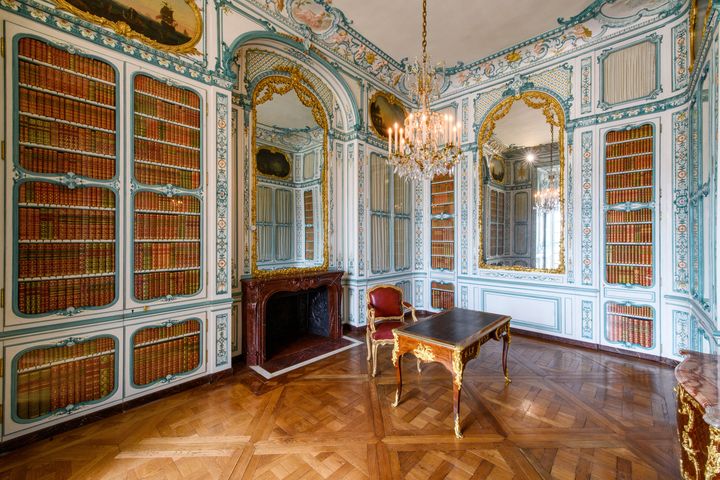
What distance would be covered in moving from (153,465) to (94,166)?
2.40 metres

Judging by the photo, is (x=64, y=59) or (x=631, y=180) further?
(x=631, y=180)

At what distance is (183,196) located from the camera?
3154mm

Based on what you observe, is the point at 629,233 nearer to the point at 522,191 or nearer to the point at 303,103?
the point at 522,191

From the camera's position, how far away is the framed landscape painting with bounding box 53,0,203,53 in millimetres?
2625

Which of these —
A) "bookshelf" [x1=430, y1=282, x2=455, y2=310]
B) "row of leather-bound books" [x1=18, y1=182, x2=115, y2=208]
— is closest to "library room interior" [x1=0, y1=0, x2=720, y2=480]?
"row of leather-bound books" [x1=18, y1=182, x2=115, y2=208]

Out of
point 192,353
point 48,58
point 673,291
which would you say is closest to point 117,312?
point 192,353

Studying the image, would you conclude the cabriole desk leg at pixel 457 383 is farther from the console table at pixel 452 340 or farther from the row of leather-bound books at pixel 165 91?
the row of leather-bound books at pixel 165 91

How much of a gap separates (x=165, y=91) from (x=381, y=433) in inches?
145

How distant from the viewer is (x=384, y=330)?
139 inches

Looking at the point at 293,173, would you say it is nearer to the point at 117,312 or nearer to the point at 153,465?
the point at 117,312

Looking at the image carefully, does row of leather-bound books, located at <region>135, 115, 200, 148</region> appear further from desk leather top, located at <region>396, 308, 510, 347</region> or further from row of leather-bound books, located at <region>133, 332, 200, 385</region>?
desk leather top, located at <region>396, 308, 510, 347</region>

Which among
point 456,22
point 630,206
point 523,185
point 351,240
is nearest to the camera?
point 630,206

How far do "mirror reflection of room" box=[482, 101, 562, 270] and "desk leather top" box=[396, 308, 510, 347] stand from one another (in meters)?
2.34

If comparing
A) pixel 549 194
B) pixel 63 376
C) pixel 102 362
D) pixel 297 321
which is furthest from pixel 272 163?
pixel 549 194
